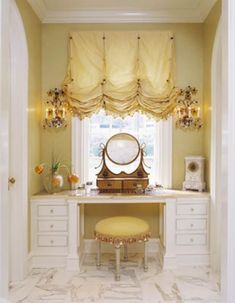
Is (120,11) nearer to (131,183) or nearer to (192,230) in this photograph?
(131,183)

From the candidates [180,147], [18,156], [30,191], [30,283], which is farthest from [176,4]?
[30,283]

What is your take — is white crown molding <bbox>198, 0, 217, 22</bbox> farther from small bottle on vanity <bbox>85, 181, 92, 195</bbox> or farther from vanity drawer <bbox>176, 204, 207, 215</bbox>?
small bottle on vanity <bbox>85, 181, 92, 195</bbox>

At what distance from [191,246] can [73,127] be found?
189 cm

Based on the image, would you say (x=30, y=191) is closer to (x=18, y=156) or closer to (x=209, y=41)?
(x=18, y=156)

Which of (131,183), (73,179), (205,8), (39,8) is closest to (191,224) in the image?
(131,183)

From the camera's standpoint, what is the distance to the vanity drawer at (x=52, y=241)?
10.9 ft

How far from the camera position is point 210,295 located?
8.84ft

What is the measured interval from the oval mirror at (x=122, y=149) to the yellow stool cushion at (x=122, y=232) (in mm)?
737

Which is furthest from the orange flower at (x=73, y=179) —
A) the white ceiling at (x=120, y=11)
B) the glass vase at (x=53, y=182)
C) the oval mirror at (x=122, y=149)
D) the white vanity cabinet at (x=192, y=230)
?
the white ceiling at (x=120, y=11)

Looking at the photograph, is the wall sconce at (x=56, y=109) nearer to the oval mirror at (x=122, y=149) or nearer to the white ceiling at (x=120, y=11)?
the oval mirror at (x=122, y=149)

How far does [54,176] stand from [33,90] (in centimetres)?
96

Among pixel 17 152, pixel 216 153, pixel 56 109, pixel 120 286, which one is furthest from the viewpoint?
pixel 56 109

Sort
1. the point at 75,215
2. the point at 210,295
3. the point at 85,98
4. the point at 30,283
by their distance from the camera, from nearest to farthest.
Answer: the point at 210,295, the point at 30,283, the point at 75,215, the point at 85,98

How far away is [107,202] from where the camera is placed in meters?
3.27
